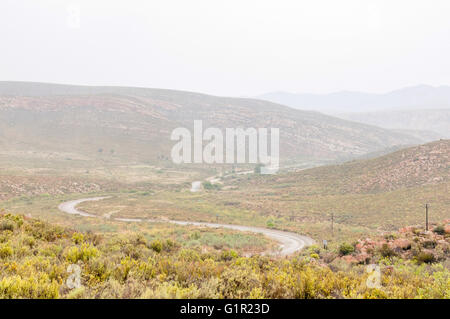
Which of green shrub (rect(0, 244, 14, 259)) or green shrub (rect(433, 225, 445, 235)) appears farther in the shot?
green shrub (rect(433, 225, 445, 235))

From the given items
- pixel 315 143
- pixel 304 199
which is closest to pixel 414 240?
pixel 304 199

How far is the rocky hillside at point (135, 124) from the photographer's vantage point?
123 meters

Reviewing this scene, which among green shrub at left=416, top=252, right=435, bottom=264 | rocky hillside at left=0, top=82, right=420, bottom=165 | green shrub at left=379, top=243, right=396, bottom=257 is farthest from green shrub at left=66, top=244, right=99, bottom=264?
rocky hillside at left=0, top=82, right=420, bottom=165

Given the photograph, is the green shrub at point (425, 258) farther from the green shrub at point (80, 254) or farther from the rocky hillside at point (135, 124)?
the rocky hillside at point (135, 124)

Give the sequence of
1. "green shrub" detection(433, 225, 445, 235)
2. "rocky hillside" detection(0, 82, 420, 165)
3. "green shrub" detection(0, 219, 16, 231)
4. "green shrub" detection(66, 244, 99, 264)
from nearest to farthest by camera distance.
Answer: "green shrub" detection(66, 244, 99, 264), "green shrub" detection(0, 219, 16, 231), "green shrub" detection(433, 225, 445, 235), "rocky hillside" detection(0, 82, 420, 165)

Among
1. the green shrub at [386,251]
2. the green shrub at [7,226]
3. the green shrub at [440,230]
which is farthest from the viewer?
the green shrub at [440,230]

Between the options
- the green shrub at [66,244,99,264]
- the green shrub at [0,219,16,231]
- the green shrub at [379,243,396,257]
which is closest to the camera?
the green shrub at [66,244,99,264]

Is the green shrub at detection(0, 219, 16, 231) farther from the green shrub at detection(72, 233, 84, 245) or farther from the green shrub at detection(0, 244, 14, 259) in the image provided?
the green shrub at detection(0, 244, 14, 259)

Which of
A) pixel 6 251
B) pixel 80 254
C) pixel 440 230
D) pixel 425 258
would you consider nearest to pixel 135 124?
pixel 440 230

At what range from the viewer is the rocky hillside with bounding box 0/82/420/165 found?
402 feet

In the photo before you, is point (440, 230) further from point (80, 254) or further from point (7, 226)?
point (7, 226)

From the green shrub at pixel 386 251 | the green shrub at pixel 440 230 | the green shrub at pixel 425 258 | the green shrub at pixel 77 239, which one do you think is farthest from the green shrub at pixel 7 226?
the green shrub at pixel 440 230

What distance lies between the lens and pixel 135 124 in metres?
147
